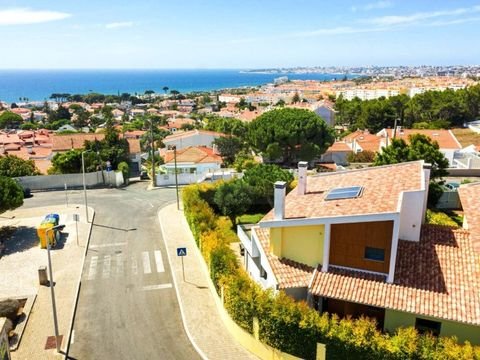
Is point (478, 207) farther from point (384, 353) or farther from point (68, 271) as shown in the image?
point (68, 271)

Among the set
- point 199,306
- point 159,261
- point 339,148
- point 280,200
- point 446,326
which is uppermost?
point 280,200

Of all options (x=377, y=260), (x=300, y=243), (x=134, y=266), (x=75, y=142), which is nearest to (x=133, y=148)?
(x=75, y=142)

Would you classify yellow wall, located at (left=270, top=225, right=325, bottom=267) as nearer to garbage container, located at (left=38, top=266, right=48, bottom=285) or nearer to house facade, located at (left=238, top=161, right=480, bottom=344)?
house facade, located at (left=238, top=161, right=480, bottom=344)

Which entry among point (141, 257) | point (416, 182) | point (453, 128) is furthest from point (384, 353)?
point (453, 128)

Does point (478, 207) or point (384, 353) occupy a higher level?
point (478, 207)

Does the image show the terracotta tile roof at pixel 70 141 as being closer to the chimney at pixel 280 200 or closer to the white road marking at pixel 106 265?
the white road marking at pixel 106 265

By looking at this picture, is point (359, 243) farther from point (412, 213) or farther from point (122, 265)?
point (122, 265)

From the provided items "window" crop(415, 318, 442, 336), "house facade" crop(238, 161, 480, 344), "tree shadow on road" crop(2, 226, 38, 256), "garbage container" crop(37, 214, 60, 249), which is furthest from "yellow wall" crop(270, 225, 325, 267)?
"tree shadow on road" crop(2, 226, 38, 256)
